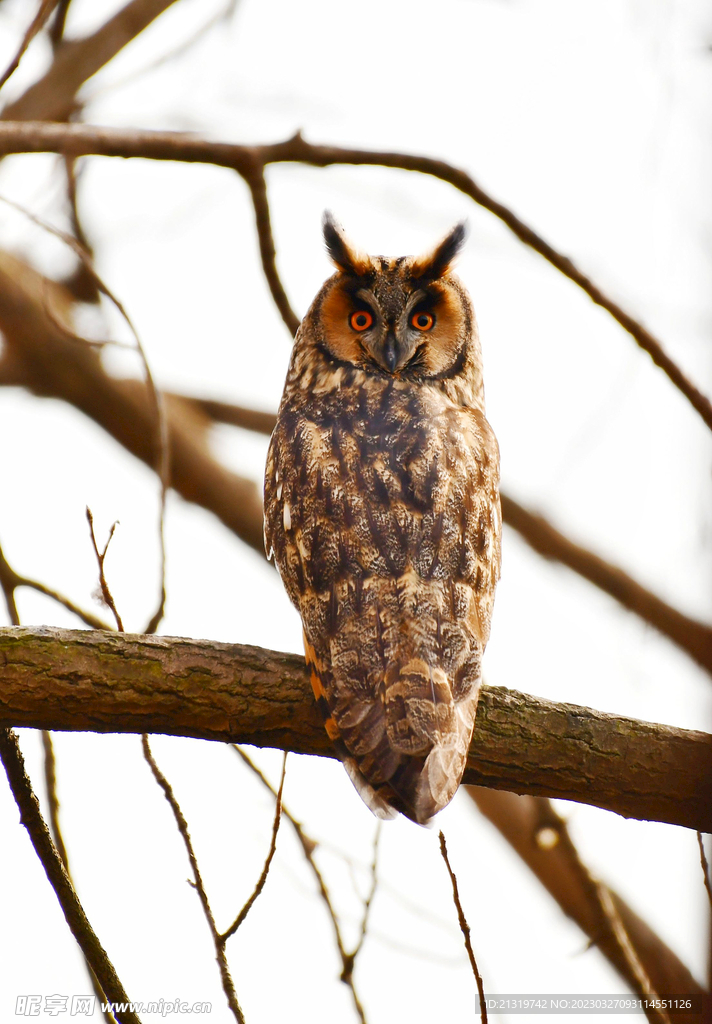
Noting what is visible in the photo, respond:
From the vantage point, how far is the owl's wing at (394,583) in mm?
2148

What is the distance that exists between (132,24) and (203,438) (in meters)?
2.13

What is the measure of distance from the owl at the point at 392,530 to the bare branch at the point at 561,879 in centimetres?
148

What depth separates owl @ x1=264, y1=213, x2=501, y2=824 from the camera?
7.11 ft

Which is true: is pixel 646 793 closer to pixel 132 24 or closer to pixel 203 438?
pixel 203 438

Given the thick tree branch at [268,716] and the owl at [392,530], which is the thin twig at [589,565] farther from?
the thick tree branch at [268,716]

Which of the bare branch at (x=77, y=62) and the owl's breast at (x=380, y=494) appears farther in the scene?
the bare branch at (x=77, y=62)

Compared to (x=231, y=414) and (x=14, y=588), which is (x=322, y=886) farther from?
(x=231, y=414)

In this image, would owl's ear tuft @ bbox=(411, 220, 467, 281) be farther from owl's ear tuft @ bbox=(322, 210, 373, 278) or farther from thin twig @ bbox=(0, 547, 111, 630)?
thin twig @ bbox=(0, 547, 111, 630)

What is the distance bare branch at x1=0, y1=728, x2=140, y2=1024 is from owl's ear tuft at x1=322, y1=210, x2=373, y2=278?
6.63ft

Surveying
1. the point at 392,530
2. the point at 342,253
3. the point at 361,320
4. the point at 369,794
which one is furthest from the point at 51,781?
the point at 342,253

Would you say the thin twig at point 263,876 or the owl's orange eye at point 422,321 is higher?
the owl's orange eye at point 422,321

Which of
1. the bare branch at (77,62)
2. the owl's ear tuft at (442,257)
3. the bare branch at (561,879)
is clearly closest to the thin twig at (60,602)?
the owl's ear tuft at (442,257)

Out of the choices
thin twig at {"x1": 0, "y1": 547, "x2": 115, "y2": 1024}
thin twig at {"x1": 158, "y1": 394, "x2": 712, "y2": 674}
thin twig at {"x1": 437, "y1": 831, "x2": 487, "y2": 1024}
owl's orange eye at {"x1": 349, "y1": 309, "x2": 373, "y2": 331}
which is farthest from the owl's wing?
thin twig at {"x1": 158, "y1": 394, "x2": 712, "y2": 674}

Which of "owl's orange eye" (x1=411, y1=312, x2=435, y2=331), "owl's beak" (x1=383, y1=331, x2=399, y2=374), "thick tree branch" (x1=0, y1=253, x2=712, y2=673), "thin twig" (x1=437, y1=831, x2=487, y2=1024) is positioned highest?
"thick tree branch" (x1=0, y1=253, x2=712, y2=673)
